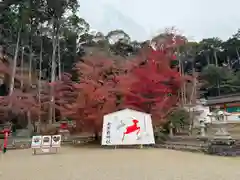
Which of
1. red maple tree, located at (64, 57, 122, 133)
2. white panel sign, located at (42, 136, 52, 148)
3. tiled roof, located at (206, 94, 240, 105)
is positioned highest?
tiled roof, located at (206, 94, 240, 105)

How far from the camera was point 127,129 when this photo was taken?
1188 cm

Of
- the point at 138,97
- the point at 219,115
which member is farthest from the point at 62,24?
the point at 219,115

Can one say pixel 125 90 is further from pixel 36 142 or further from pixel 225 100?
pixel 225 100

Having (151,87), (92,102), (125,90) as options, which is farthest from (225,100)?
(92,102)

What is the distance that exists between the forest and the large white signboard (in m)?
1.23

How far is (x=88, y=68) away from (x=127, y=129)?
17.7 feet

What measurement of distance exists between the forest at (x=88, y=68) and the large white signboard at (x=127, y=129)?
4.04 feet

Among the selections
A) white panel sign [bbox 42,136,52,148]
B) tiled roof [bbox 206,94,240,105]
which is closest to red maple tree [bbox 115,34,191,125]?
white panel sign [bbox 42,136,52,148]

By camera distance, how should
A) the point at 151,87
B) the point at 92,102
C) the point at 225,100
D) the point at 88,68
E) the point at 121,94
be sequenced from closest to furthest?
the point at 151,87 < the point at 92,102 < the point at 121,94 < the point at 88,68 < the point at 225,100

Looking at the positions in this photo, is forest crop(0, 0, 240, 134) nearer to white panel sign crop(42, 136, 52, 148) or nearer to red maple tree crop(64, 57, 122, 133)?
red maple tree crop(64, 57, 122, 133)

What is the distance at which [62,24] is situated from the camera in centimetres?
2584

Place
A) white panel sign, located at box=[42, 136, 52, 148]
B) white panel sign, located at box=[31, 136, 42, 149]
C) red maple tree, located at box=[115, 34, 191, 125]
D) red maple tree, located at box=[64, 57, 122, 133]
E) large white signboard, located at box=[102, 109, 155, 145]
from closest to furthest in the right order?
white panel sign, located at box=[31, 136, 42, 149] < white panel sign, located at box=[42, 136, 52, 148] < large white signboard, located at box=[102, 109, 155, 145] < red maple tree, located at box=[115, 34, 191, 125] < red maple tree, located at box=[64, 57, 122, 133]

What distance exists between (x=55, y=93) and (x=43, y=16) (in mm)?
10927

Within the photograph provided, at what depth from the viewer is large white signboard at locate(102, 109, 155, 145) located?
11761mm
